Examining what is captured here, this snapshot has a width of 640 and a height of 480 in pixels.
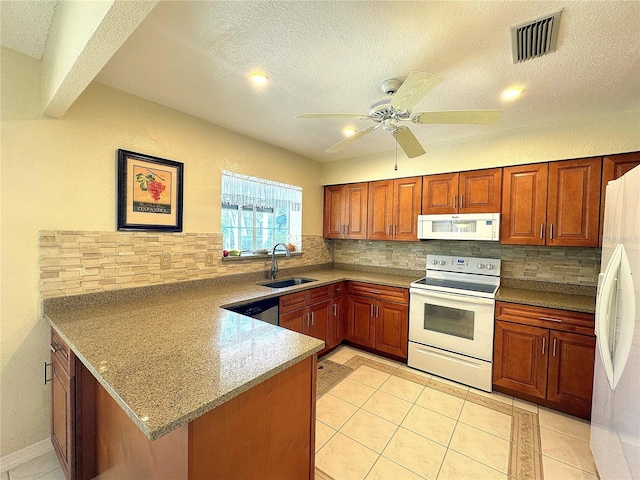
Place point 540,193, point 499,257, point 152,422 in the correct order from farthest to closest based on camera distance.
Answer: point 499,257 → point 540,193 → point 152,422

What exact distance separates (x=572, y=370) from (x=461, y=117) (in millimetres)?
2137

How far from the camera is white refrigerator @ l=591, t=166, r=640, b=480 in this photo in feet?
Answer: 3.93

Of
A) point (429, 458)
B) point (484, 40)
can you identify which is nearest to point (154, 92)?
point (484, 40)

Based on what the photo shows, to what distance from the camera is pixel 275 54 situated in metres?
1.56

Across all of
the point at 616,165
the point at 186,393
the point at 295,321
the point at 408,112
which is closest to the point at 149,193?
the point at 295,321

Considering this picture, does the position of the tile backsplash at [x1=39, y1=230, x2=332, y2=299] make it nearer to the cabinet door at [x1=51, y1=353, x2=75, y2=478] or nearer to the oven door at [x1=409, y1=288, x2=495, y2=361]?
the cabinet door at [x1=51, y1=353, x2=75, y2=478]

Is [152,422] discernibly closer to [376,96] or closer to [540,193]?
[376,96]

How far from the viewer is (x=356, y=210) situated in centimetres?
364

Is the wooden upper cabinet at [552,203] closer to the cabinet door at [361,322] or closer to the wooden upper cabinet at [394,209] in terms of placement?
the wooden upper cabinet at [394,209]

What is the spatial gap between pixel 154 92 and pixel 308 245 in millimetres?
2329

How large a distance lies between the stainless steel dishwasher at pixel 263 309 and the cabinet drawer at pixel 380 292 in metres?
1.15

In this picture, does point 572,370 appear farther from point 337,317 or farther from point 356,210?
point 356,210

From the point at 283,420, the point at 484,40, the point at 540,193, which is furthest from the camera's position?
the point at 540,193

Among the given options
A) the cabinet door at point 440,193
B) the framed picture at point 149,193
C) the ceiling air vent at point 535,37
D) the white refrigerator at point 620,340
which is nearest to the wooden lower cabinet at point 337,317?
the cabinet door at point 440,193
